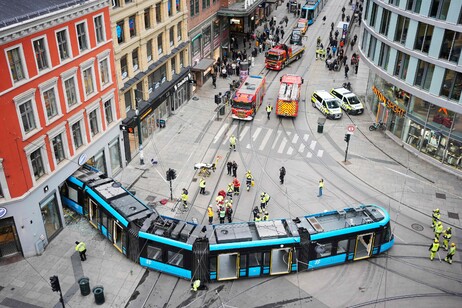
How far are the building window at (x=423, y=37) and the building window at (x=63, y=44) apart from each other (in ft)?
94.7

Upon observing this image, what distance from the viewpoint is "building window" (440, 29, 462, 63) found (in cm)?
3660

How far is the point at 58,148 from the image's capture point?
31.7m

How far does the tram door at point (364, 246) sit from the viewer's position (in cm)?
2930

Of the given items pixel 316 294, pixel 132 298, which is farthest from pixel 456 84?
pixel 132 298

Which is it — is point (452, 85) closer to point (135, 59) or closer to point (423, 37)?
point (423, 37)

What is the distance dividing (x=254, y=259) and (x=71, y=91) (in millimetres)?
17127

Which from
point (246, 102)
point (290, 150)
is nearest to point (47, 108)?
point (290, 150)

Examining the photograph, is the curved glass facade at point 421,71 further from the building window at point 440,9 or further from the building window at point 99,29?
the building window at point 99,29

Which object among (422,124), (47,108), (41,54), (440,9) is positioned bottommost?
(422,124)

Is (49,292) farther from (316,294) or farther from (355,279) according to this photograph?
(355,279)

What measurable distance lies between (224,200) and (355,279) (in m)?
12.2

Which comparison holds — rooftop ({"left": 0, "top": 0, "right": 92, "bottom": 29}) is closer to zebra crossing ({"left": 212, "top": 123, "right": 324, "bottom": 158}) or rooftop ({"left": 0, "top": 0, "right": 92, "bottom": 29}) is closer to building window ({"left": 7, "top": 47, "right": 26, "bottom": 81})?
building window ({"left": 7, "top": 47, "right": 26, "bottom": 81})

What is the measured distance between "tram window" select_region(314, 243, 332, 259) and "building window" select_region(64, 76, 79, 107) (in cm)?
1939

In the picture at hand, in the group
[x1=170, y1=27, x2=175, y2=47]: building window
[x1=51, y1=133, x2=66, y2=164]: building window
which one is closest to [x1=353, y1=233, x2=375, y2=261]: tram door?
[x1=51, y1=133, x2=66, y2=164]: building window
